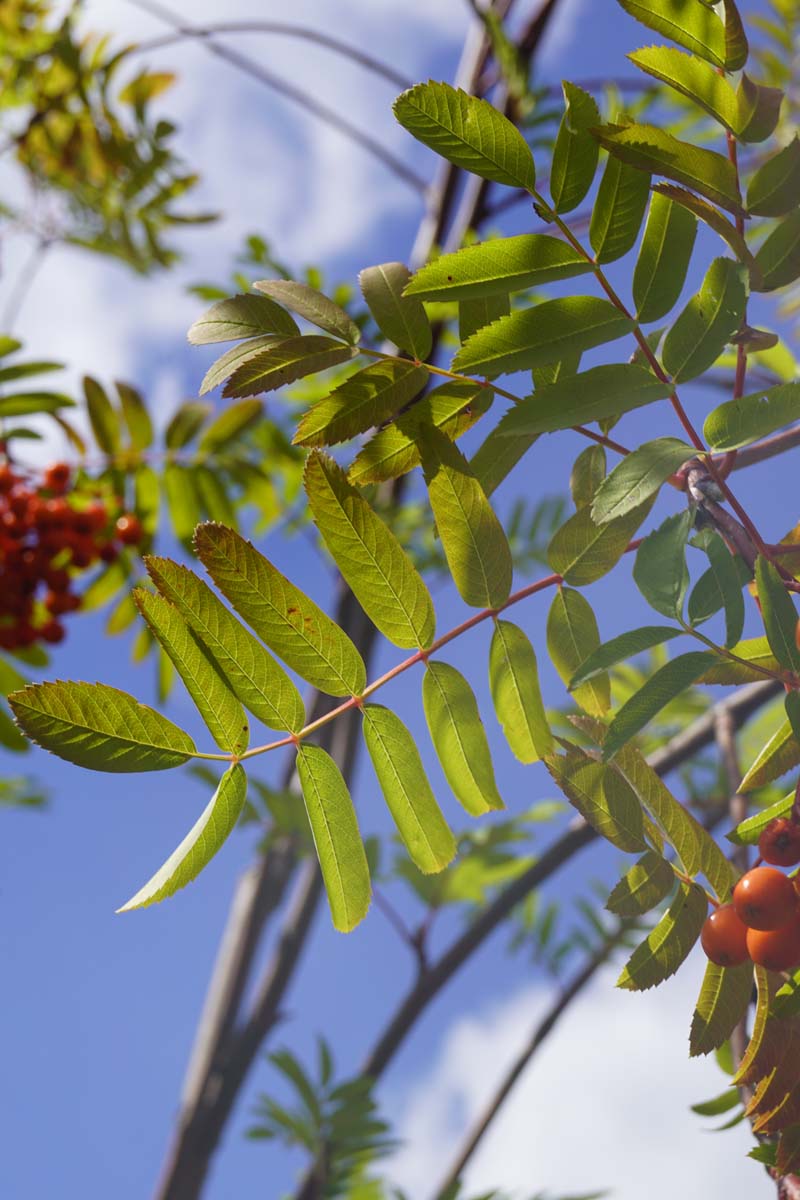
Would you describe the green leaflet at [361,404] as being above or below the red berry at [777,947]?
above

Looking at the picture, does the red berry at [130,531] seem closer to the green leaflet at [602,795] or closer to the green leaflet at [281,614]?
the green leaflet at [281,614]

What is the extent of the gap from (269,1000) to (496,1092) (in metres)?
0.63

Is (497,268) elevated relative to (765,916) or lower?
elevated

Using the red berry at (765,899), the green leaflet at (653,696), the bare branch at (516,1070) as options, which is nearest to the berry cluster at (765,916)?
the red berry at (765,899)

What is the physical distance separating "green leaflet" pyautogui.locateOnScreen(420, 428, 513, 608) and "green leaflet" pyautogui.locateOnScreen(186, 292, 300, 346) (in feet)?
0.41

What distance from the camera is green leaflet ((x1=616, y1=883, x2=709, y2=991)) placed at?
0.67 m

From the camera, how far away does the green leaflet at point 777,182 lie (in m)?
0.64

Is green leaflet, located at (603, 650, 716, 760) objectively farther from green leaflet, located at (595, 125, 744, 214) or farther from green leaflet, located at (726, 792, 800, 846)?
green leaflet, located at (595, 125, 744, 214)

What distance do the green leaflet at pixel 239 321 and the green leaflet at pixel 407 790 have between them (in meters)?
0.27

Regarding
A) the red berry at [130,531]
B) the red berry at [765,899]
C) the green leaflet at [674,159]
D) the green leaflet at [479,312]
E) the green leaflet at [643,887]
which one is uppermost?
the red berry at [130,531]

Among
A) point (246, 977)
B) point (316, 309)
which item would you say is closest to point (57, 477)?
point (246, 977)

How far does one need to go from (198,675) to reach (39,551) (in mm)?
1536

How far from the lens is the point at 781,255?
0.65 metres

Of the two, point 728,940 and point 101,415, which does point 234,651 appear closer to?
point 728,940
